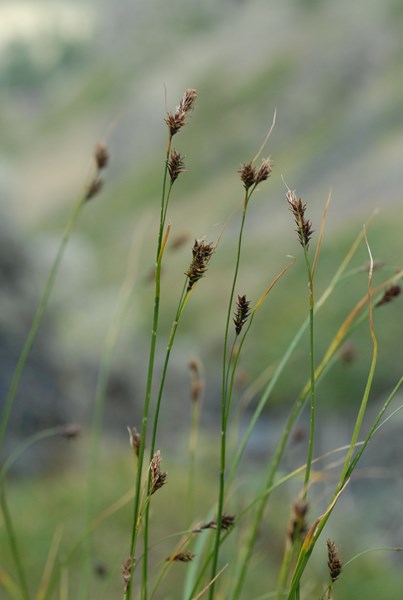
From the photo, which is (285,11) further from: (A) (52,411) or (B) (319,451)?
(A) (52,411)

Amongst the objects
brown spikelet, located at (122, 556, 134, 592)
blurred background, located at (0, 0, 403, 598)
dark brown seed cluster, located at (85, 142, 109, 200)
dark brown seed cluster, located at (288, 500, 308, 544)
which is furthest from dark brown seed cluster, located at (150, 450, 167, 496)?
dark brown seed cluster, located at (85, 142, 109, 200)

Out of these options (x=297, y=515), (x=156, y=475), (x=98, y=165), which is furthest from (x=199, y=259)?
(x=98, y=165)

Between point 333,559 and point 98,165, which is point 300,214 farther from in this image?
point 98,165

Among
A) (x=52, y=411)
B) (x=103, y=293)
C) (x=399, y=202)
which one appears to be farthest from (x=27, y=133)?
(x=52, y=411)

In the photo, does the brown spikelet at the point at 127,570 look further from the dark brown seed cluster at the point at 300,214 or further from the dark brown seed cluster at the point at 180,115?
the dark brown seed cluster at the point at 180,115

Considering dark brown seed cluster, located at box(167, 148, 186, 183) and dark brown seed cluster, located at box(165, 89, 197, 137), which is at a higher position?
dark brown seed cluster, located at box(165, 89, 197, 137)

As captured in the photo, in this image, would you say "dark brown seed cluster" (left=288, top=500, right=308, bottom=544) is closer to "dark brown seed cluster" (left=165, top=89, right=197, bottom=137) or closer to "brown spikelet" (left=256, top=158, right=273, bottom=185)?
"brown spikelet" (left=256, top=158, right=273, bottom=185)

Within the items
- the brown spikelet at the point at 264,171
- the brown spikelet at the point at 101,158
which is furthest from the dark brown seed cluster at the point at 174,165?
the brown spikelet at the point at 101,158

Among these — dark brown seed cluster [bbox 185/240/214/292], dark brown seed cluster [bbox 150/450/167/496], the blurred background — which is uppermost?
the blurred background
